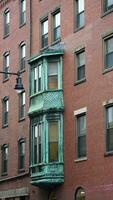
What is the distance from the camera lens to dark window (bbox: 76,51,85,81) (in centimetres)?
3441

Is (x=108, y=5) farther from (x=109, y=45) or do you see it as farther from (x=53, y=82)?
(x=53, y=82)

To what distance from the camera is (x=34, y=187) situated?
38656 mm

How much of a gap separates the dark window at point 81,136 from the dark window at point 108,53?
3.49 meters

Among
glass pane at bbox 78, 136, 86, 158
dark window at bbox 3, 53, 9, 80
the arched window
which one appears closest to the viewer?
the arched window

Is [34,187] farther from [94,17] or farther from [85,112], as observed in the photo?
[94,17]

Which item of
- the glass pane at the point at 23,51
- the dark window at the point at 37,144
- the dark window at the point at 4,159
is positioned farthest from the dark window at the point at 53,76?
the dark window at the point at 4,159

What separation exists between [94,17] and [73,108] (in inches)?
209

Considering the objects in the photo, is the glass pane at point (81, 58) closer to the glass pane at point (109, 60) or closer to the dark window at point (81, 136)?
the glass pane at point (109, 60)

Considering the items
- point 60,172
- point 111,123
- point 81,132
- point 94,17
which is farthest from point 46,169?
point 94,17

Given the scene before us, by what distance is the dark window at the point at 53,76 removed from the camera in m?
36.5

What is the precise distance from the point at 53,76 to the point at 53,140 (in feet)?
12.8

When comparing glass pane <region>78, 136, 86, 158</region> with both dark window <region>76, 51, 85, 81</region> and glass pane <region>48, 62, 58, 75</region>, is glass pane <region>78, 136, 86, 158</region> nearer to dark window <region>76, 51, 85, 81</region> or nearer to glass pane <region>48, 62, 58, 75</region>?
dark window <region>76, 51, 85, 81</region>

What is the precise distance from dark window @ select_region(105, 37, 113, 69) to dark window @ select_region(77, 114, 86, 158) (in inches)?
137

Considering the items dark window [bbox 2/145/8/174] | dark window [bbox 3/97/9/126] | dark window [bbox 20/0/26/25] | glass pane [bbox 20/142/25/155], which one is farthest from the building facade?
dark window [bbox 3/97/9/126]
